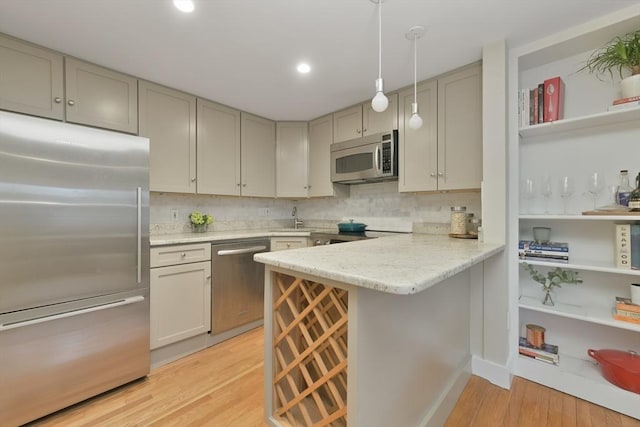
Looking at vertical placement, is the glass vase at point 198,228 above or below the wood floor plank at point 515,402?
above

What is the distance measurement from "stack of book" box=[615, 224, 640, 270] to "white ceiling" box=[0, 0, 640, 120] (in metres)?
1.22

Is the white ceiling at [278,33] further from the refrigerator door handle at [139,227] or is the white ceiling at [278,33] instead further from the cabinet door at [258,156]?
the refrigerator door handle at [139,227]

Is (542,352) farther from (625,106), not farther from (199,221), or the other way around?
(199,221)

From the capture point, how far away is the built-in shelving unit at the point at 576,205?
168cm

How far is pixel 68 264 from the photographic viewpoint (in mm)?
1602

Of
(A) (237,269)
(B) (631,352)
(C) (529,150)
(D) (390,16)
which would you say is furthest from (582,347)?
(A) (237,269)

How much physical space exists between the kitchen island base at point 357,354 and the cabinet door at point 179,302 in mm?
1217

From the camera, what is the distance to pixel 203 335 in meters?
2.35

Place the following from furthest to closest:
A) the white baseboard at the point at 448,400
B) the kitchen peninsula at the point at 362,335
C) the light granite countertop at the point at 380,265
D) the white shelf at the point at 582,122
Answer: the white shelf at the point at 582,122
the white baseboard at the point at 448,400
the kitchen peninsula at the point at 362,335
the light granite countertop at the point at 380,265

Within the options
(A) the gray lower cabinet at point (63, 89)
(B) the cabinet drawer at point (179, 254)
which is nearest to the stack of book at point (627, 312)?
(B) the cabinet drawer at point (179, 254)

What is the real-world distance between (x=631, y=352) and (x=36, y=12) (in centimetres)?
396

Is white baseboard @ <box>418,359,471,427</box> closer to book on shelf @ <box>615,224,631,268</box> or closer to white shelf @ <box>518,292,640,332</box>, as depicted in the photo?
white shelf @ <box>518,292,640,332</box>

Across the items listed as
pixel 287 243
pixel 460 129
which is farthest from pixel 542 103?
pixel 287 243

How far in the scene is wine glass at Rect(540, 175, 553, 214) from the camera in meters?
1.90
